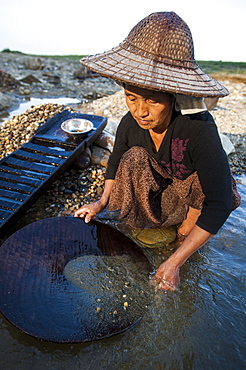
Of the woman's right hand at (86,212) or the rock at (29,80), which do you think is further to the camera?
the rock at (29,80)

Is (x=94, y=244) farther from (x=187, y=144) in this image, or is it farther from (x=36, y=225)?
(x=187, y=144)

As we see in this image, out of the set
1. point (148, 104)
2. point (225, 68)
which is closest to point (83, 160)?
point (148, 104)

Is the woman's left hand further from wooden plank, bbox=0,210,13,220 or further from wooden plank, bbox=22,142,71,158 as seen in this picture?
wooden plank, bbox=22,142,71,158

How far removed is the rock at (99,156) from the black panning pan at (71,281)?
4.75 ft

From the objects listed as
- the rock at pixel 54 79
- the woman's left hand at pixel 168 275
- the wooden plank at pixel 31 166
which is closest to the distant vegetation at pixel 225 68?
the rock at pixel 54 79

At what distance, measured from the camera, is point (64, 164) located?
307cm

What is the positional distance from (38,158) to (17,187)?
0.55 meters

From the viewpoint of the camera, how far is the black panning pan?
1675 millimetres

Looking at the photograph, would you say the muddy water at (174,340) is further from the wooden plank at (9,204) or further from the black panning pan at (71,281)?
the wooden plank at (9,204)

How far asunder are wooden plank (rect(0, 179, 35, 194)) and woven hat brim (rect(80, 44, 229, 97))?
1418 mm

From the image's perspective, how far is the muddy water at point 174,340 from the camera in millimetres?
1648

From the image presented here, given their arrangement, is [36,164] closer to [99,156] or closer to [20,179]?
[20,179]

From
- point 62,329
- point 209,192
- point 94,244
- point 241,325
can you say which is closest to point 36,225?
point 94,244

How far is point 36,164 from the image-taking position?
10.1 ft
